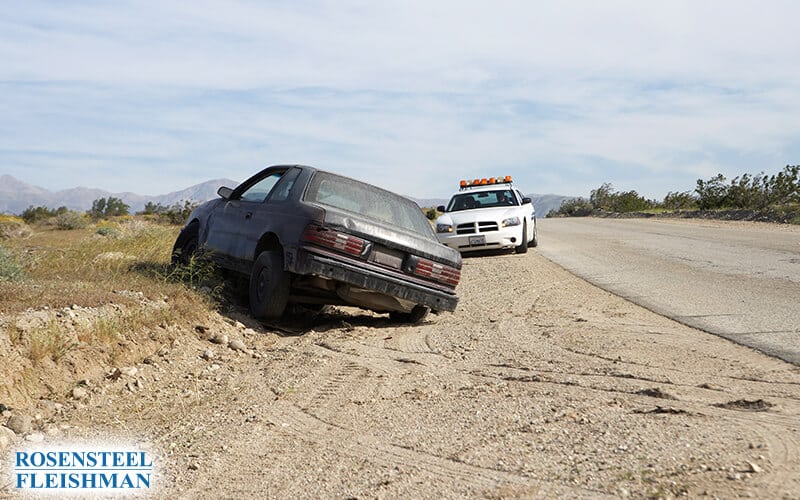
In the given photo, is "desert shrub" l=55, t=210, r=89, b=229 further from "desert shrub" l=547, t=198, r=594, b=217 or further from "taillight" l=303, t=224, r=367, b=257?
"desert shrub" l=547, t=198, r=594, b=217

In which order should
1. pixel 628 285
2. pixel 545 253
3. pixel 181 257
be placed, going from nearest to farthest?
pixel 181 257, pixel 628 285, pixel 545 253

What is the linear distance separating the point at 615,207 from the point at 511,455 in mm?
54304

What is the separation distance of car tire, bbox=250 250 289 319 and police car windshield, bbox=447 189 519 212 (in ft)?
33.0

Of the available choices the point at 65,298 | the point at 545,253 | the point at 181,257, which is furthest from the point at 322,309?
the point at 545,253

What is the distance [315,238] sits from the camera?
753cm

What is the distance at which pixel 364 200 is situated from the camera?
850 centimetres

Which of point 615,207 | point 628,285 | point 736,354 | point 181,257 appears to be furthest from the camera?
point 615,207

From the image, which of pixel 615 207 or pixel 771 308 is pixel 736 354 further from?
pixel 615 207

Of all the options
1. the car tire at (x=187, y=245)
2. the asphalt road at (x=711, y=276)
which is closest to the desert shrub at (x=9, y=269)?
the car tire at (x=187, y=245)

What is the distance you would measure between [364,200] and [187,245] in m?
3.53

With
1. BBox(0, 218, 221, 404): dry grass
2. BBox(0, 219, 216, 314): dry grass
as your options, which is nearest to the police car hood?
BBox(0, 219, 216, 314): dry grass

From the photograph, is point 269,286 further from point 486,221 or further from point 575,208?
point 575,208

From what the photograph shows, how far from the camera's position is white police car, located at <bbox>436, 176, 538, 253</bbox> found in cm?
1652

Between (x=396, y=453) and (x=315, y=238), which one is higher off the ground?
(x=315, y=238)
